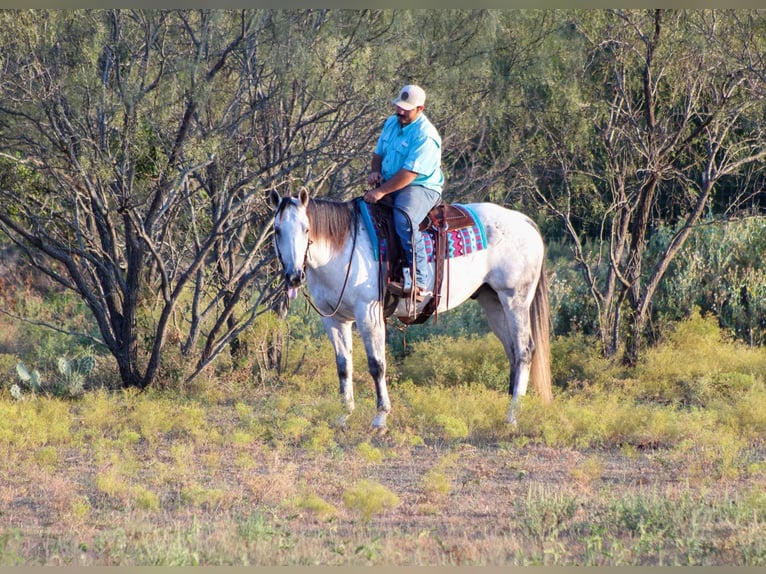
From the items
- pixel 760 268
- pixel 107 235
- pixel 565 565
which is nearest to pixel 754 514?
pixel 565 565

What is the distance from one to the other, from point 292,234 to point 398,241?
1.04m

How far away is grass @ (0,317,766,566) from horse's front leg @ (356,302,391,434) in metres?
0.19

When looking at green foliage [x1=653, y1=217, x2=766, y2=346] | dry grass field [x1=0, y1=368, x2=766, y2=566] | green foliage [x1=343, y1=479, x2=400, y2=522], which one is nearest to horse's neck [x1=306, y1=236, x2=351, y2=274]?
dry grass field [x1=0, y1=368, x2=766, y2=566]

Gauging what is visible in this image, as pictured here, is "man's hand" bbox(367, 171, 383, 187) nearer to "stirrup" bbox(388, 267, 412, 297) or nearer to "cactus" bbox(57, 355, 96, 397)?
"stirrup" bbox(388, 267, 412, 297)

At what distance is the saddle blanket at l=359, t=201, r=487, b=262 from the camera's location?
8672mm

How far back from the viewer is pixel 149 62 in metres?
9.38

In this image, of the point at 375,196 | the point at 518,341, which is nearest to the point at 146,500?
the point at 375,196

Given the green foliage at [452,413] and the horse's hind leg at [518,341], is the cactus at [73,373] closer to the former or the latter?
the green foliage at [452,413]

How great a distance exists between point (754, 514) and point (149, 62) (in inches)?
251

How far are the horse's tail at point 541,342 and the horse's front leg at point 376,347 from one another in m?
1.53

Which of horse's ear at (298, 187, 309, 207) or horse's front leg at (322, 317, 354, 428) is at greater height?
horse's ear at (298, 187, 309, 207)

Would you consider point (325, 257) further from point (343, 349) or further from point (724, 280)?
point (724, 280)

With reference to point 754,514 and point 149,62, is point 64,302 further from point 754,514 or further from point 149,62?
point 754,514

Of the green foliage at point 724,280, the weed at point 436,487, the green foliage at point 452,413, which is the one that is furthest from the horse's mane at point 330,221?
the green foliage at point 724,280
